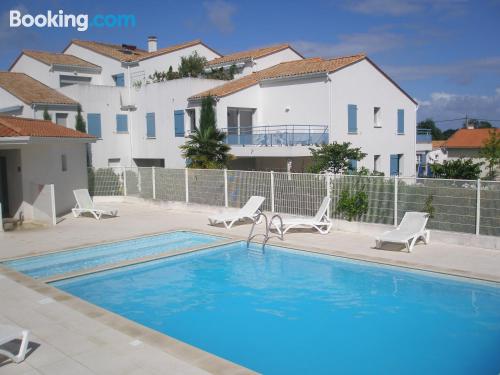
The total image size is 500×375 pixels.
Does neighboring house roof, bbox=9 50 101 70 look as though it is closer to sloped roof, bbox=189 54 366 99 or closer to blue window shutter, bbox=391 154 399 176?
sloped roof, bbox=189 54 366 99

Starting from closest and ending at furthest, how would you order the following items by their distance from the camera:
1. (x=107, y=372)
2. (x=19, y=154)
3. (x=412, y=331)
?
1. (x=107, y=372)
2. (x=412, y=331)
3. (x=19, y=154)

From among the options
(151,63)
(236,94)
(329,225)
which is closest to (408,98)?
(236,94)

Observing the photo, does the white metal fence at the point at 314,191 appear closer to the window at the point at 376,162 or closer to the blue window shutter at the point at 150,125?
the blue window shutter at the point at 150,125

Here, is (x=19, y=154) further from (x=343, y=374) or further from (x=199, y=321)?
(x=343, y=374)

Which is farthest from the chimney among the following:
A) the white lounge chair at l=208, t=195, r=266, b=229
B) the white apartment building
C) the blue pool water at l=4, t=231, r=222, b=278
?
the blue pool water at l=4, t=231, r=222, b=278

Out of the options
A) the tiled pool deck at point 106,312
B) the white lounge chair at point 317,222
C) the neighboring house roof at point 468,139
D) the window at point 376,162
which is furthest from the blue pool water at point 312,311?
the neighboring house roof at point 468,139

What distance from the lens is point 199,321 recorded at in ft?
27.7

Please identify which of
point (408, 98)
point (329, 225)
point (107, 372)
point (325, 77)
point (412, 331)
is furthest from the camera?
point (408, 98)

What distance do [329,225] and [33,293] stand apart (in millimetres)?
8611

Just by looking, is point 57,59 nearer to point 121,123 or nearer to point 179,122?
point 121,123

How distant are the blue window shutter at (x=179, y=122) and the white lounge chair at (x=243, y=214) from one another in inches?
564

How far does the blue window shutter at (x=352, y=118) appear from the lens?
2873 centimetres

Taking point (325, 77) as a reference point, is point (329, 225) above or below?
below

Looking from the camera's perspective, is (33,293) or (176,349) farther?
(33,293)
